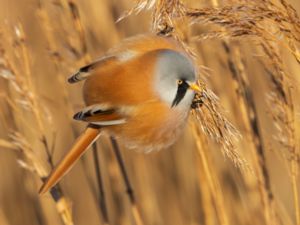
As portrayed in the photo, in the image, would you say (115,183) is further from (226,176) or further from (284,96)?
(284,96)

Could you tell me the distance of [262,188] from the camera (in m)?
1.71

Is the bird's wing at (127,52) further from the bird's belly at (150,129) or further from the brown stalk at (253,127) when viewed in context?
the brown stalk at (253,127)

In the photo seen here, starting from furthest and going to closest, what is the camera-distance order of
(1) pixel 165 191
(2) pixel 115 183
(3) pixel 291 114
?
(1) pixel 165 191 → (2) pixel 115 183 → (3) pixel 291 114

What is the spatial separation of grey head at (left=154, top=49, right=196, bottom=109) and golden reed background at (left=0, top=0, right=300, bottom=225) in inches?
2.5

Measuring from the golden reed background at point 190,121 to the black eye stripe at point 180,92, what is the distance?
0.21ft

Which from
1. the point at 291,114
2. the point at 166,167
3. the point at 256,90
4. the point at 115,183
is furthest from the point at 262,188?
the point at 256,90

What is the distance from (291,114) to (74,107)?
87 cm

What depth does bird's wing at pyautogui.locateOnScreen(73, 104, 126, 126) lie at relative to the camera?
59.8 inches

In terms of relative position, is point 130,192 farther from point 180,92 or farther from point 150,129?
point 180,92

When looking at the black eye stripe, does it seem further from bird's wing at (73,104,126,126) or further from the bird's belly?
bird's wing at (73,104,126,126)

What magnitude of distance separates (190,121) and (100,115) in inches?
9.9

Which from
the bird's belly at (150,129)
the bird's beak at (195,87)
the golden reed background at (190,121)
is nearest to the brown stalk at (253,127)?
the golden reed background at (190,121)

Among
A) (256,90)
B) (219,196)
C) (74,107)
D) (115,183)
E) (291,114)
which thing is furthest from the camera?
(256,90)

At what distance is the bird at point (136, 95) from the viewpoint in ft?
4.70
